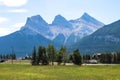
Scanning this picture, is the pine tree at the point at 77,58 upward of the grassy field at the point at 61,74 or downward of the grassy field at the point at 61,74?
upward

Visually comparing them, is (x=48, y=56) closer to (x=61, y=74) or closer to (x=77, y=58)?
(x=77, y=58)

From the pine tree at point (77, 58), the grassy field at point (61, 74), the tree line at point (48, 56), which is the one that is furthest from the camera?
the tree line at point (48, 56)

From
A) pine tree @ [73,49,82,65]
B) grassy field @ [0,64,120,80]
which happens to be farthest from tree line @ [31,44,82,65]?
grassy field @ [0,64,120,80]

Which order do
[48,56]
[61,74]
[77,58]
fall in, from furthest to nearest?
[48,56]
[77,58]
[61,74]

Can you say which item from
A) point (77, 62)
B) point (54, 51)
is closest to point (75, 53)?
point (77, 62)

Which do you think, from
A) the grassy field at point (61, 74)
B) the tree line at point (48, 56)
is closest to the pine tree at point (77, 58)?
the tree line at point (48, 56)

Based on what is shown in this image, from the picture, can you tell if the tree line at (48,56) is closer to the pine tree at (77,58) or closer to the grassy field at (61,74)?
the pine tree at (77,58)

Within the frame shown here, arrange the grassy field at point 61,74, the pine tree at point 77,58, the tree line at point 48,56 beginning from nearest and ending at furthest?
the grassy field at point 61,74 < the pine tree at point 77,58 < the tree line at point 48,56

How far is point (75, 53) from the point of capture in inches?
6521

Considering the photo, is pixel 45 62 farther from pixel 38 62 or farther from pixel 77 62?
pixel 77 62

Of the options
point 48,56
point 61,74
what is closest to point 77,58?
point 48,56

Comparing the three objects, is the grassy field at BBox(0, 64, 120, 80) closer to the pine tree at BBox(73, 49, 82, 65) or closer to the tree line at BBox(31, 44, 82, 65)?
the pine tree at BBox(73, 49, 82, 65)

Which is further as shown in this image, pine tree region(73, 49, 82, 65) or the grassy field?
pine tree region(73, 49, 82, 65)

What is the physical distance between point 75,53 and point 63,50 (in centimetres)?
1003
